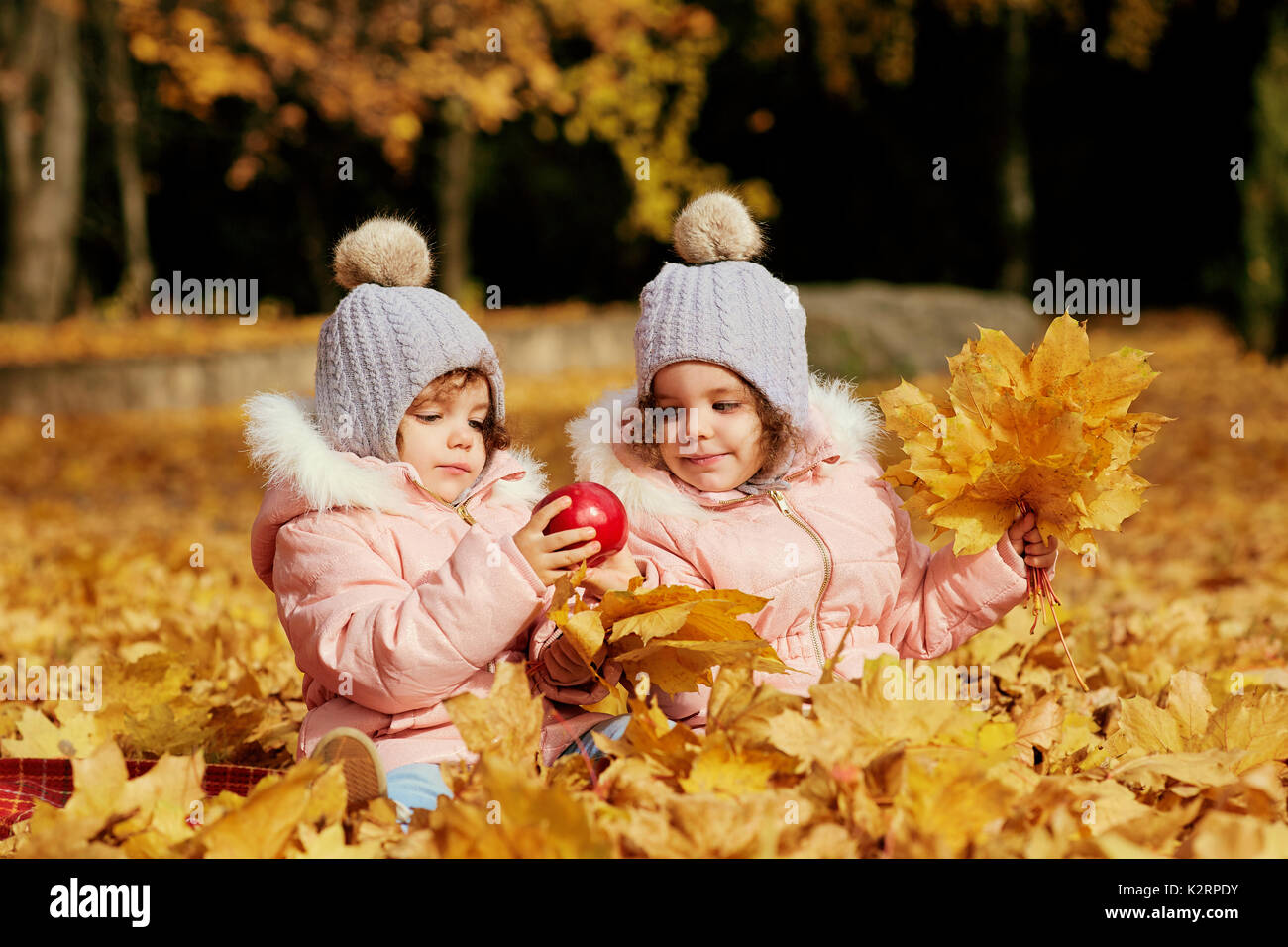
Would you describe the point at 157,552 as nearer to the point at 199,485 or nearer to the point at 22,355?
the point at 199,485

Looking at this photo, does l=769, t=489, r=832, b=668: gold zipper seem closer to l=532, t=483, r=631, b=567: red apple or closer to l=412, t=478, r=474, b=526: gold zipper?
l=532, t=483, r=631, b=567: red apple

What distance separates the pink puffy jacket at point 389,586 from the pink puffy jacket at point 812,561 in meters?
0.24

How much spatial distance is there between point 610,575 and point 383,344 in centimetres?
61

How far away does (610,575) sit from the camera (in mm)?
2271

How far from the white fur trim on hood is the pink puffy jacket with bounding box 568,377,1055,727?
17cm

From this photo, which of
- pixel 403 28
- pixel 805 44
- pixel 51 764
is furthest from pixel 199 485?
pixel 805 44

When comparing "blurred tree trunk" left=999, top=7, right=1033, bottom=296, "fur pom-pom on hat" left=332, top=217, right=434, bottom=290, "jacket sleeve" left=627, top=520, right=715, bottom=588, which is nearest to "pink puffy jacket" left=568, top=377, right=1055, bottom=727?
"jacket sleeve" left=627, top=520, right=715, bottom=588

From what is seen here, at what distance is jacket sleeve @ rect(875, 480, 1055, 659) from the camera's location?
2.47 meters

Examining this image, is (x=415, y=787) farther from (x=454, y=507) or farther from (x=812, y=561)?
(x=812, y=561)

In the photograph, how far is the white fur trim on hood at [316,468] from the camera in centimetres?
233

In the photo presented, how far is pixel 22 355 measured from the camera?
38.2 ft

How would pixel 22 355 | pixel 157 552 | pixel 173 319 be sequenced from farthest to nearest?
1. pixel 173 319
2. pixel 22 355
3. pixel 157 552

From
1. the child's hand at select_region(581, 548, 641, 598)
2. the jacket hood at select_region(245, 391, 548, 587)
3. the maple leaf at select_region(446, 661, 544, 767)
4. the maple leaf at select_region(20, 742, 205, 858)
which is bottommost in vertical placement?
the maple leaf at select_region(20, 742, 205, 858)

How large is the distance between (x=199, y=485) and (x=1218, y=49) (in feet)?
57.0
